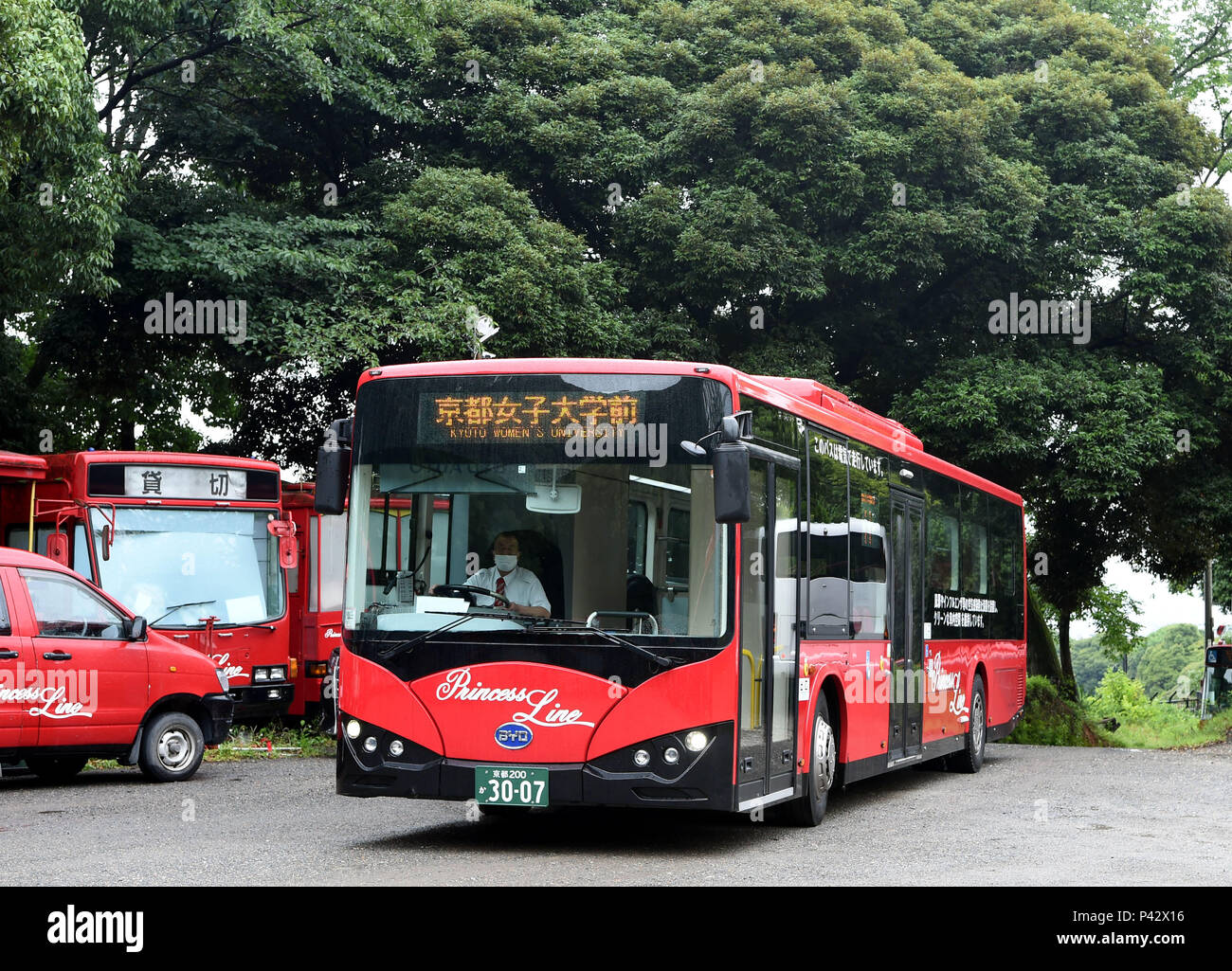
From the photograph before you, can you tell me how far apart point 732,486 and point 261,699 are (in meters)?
9.92

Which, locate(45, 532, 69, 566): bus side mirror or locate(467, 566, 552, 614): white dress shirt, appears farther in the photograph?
locate(45, 532, 69, 566): bus side mirror

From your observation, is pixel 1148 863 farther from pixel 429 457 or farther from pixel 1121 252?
pixel 1121 252

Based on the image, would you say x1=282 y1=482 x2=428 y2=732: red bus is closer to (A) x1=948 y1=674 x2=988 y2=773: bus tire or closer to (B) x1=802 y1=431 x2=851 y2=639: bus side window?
(A) x1=948 y1=674 x2=988 y2=773: bus tire

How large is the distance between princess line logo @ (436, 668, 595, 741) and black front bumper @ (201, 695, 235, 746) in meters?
5.87

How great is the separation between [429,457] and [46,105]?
9.26 m

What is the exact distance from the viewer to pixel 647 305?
25.0 m

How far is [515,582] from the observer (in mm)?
9445

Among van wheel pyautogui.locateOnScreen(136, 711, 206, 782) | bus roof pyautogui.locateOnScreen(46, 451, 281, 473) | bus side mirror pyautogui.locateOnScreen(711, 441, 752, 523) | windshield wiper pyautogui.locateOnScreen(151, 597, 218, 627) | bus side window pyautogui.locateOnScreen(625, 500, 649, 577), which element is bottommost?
van wheel pyautogui.locateOnScreen(136, 711, 206, 782)

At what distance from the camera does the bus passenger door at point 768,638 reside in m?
9.62

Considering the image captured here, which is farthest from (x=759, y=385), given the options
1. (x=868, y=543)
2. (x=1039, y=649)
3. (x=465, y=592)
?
(x=1039, y=649)

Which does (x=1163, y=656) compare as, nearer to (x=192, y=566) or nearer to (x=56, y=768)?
(x=192, y=566)

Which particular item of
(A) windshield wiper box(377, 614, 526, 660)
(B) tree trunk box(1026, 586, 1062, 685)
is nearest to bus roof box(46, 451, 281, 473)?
(A) windshield wiper box(377, 614, 526, 660)

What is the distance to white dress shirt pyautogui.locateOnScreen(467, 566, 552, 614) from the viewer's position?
943 cm

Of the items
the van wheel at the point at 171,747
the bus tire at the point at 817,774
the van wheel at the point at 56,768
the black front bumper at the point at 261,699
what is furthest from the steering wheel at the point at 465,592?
the black front bumper at the point at 261,699
